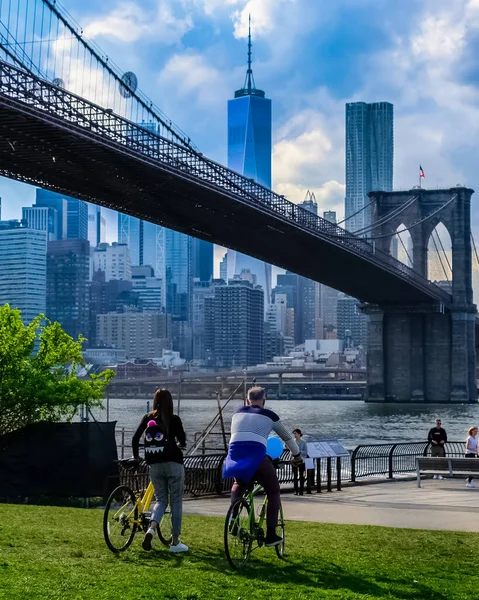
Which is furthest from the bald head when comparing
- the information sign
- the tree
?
the tree

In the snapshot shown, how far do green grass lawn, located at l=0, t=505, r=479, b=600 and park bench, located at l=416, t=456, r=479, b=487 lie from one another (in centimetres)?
777

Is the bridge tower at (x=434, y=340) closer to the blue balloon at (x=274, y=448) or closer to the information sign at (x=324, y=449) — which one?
the information sign at (x=324, y=449)

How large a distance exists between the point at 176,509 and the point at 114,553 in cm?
60

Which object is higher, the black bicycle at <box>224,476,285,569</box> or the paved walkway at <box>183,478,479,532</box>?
the black bicycle at <box>224,476,285,569</box>

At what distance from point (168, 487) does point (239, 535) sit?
936 mm

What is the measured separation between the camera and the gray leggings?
8.62m

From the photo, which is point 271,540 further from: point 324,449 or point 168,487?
point 324,449

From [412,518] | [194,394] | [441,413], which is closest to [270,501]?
[412,518]

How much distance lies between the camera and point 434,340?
309ft

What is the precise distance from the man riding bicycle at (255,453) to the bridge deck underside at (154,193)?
28836 mm

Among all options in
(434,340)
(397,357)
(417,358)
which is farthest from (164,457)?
(417,358)

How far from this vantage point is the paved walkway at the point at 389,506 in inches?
458

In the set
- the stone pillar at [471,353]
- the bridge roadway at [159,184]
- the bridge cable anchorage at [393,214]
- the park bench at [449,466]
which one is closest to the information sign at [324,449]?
the park bench at [449,466]

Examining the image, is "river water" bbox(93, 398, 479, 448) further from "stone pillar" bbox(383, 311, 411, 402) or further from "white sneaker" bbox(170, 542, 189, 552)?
"white sneaker" bbox(170, 542, 189, 552)
